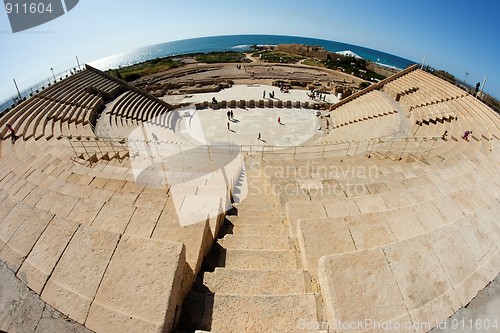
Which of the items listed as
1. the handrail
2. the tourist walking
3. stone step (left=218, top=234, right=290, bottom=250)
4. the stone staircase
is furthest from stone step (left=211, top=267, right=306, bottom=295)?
the tourist walking

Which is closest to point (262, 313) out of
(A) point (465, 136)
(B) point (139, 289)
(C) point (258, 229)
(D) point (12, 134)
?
(B) point (139, 289)

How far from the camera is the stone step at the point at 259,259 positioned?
491 centimetres

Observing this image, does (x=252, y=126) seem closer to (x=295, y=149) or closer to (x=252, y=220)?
(x=295, y=149)

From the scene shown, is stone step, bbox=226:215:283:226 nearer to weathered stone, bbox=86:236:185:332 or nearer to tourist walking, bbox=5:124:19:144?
weathered stone, bbox=86:236:185:332

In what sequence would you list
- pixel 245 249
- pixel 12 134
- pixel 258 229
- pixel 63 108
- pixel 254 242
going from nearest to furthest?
pixel 245 249
pixel 254 242
pixel 258 229
pixel 12 134
pixel 63 108

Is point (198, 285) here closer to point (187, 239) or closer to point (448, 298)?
point (187, 239)

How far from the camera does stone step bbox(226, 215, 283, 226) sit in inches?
275

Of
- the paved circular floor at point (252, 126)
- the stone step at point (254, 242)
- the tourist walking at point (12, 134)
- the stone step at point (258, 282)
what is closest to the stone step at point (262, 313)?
the stone step at point (258, 282)

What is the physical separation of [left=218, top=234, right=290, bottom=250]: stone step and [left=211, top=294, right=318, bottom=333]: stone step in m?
2.04

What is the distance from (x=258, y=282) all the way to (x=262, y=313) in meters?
0.71

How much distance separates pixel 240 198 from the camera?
9203 millimetres

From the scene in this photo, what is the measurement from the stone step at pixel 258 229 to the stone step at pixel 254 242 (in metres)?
0.40

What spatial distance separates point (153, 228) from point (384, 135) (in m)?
18.8

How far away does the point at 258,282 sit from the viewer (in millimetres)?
4102
